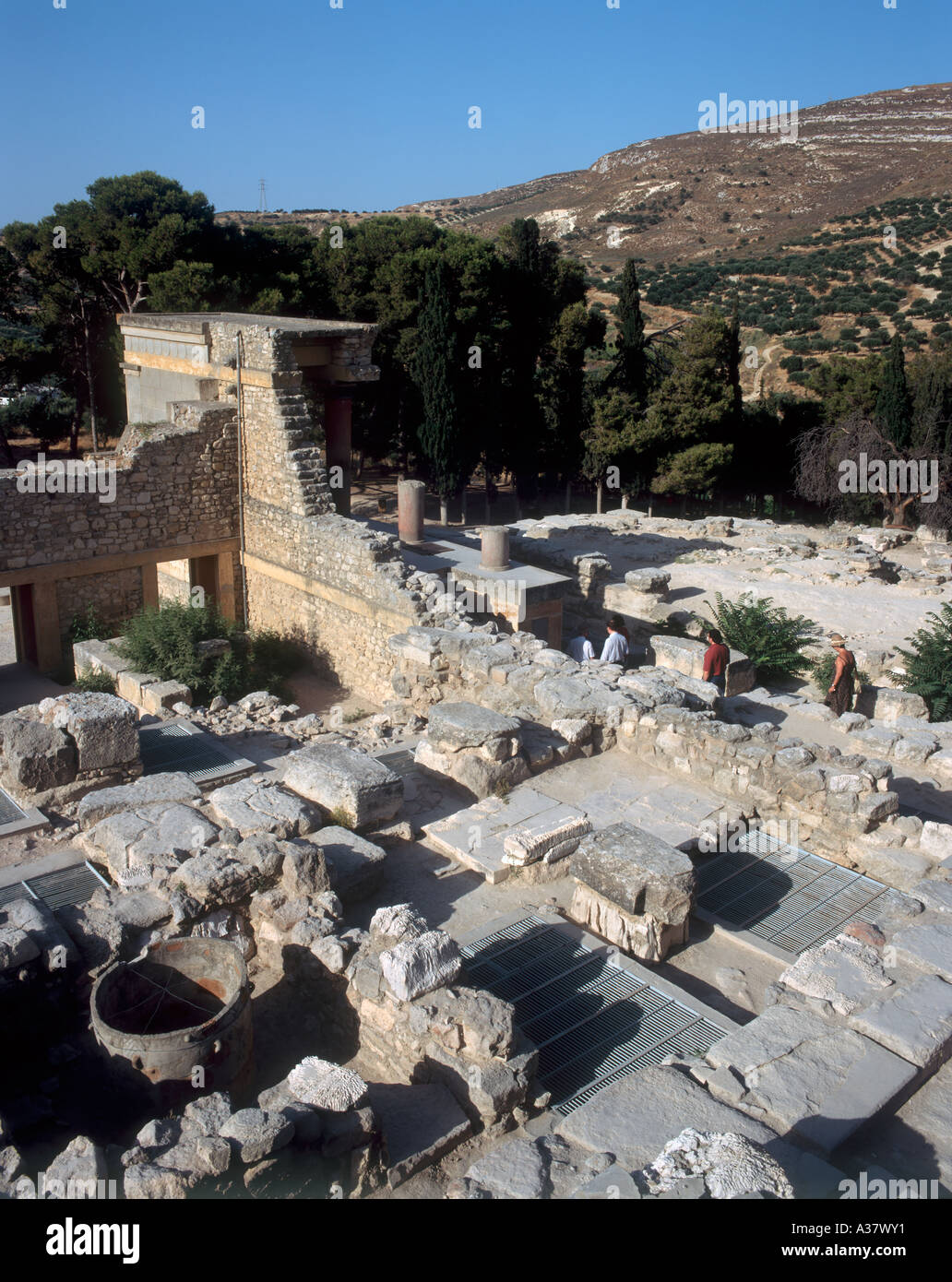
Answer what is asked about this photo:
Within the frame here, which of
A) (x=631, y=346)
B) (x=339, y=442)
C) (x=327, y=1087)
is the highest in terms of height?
(x=631, y=346)

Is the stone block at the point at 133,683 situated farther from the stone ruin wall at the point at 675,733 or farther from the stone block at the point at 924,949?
the stone block at the point at 924,949

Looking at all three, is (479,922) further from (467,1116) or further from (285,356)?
(285,356)

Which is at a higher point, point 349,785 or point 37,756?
point 37,756

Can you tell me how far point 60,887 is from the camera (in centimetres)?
667

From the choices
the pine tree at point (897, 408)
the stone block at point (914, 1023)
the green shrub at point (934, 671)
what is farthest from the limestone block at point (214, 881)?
the pine tree at point (897, 408)

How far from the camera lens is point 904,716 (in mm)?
11656

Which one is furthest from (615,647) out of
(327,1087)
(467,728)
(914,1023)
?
(327,1087)

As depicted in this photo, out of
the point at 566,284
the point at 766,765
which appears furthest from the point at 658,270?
the point at 766,765

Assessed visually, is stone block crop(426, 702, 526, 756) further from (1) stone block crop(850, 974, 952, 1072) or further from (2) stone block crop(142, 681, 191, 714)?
(1) stone block crop(850, 974, 952, 1072)

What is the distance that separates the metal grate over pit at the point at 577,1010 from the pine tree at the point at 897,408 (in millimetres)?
24064

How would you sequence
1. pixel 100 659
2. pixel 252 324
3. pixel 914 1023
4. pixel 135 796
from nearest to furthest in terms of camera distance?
pixel 914 1023 → pixel 135 796 → pixel 100 659 → pixel 252 324

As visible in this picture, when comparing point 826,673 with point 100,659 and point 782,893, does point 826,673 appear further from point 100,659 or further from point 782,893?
point 100,659

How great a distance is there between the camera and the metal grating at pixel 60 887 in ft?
21.3

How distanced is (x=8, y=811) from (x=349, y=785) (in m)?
2.70
